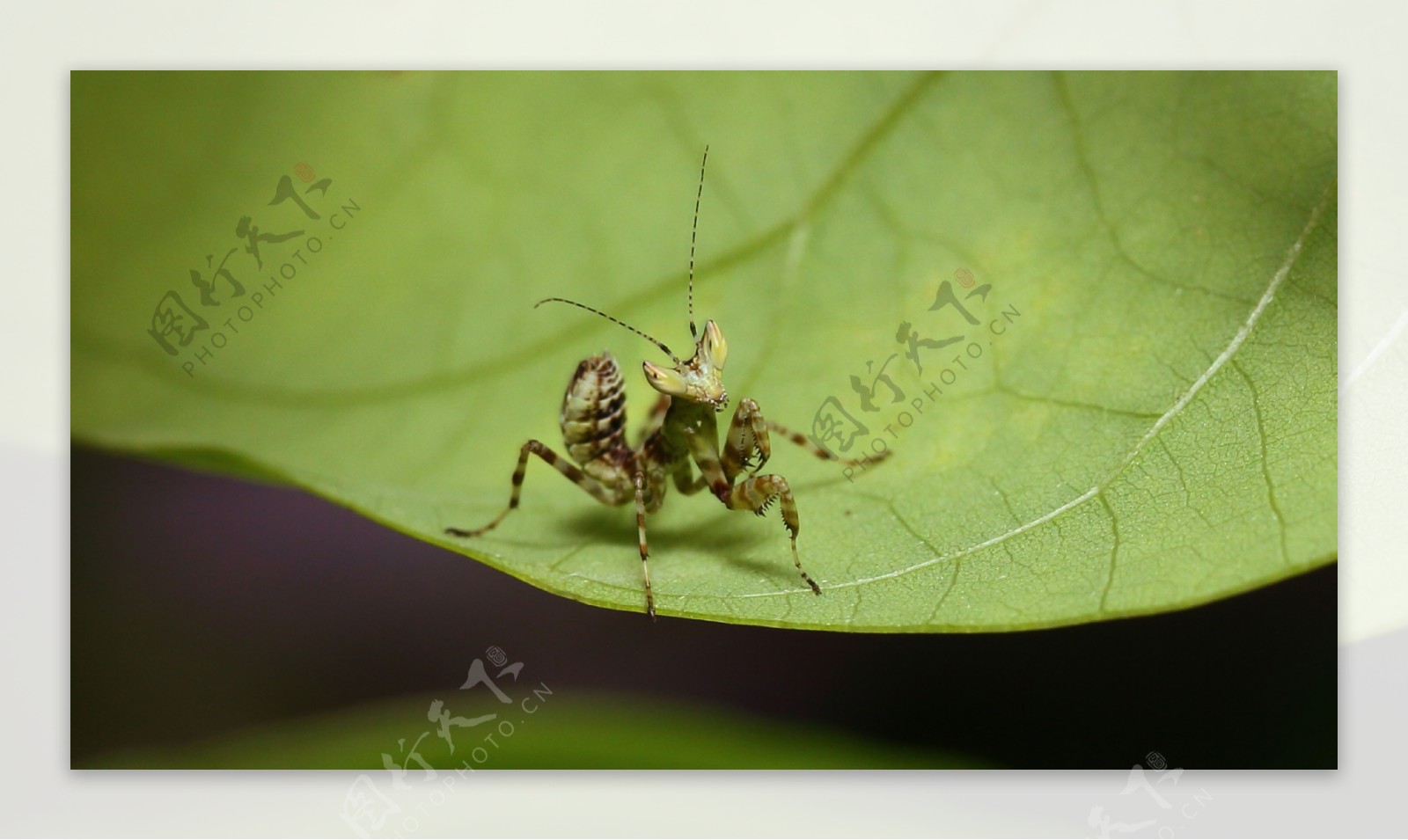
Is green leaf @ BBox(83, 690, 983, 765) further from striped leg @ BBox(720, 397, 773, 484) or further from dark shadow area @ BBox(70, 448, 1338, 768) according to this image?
striped leg @ BBox(720, 397, 773, 484)

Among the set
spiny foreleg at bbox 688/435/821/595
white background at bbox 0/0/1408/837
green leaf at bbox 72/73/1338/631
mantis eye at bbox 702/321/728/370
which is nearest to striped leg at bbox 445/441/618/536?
green leaf at bbox 72/73/1338/631

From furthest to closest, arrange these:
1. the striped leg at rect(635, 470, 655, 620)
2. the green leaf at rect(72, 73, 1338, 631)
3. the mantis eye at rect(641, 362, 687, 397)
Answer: the green leaf at rect(72, 73, 1338, 631) → the mantis eye at rect(641, 362, 687, 397) → the striped leg at rect(635, 470, 655, 620)

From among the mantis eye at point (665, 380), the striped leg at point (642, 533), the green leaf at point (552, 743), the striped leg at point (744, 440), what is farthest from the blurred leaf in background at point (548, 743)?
the mantis eye at point (665, 380)

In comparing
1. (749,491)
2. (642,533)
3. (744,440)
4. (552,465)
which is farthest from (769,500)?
(552,465)

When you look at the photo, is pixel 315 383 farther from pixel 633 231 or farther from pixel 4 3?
pixel 4 3

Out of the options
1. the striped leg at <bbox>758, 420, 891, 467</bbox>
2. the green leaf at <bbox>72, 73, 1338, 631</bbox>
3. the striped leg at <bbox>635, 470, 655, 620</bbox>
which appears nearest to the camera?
the striped leg at <bbox>635, 470, 655, 620</bbox>

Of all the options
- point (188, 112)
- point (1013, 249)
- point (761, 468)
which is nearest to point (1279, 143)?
point (1013, 249)

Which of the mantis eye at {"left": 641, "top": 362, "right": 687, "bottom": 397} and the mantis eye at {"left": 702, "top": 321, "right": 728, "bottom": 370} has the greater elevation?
the mantis eye at {"left": 702, "top": 321, "right": 728, "bottom": 370}

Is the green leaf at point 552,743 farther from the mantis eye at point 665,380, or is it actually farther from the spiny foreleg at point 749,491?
the mantis eye at point 665,380
